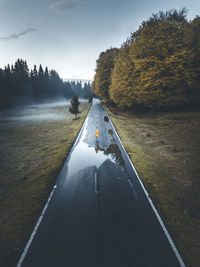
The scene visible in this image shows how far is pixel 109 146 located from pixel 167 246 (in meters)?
9.91

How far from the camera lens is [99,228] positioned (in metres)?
5.27

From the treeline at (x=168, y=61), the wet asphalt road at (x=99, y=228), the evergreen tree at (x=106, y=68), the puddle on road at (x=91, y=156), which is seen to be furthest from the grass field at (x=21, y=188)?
the evergreen tree at (x=106, y=68)

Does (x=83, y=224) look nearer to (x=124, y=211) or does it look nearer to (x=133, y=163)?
(x=124, y=211)

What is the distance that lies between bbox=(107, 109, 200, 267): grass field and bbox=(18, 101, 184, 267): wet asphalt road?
1.95ft

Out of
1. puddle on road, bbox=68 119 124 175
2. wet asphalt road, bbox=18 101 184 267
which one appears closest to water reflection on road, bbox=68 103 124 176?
puddle on road, bbox=68 119 124 175

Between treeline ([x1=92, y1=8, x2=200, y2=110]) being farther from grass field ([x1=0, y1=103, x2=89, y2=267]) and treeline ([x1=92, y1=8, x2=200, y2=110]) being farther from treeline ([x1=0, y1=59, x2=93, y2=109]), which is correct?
treeline ([x1=0, y1=59, x2=93, y2=109])

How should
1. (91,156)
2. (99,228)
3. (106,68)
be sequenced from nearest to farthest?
(99,228) → (91,156) → (106,68)

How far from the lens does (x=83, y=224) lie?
543 cm

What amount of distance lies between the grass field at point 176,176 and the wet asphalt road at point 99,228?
0.60m

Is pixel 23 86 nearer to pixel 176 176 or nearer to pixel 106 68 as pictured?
pixel 106 68

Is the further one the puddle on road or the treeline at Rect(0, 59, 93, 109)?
the treeline at Rect(0, 59, 93, 109)

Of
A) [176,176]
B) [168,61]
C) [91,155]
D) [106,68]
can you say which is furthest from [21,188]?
[106,68]

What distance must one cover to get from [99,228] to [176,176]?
658 cm

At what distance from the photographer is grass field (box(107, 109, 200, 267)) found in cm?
518
